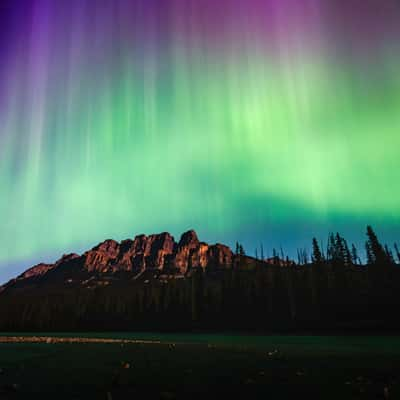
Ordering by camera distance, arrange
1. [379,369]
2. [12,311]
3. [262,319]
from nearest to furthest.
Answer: [379,369]
[262,319]
[12,311]

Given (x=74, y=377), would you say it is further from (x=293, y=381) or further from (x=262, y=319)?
(x=262, y=319)

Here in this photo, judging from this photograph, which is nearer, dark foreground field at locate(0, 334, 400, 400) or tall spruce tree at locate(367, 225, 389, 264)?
dark foreground field at locate(0, 334, 400, 400)

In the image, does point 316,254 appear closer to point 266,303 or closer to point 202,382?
point 266,303

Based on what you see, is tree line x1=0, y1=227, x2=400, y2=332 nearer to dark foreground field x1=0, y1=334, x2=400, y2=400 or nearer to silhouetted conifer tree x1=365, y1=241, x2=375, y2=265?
silhouetted conifer tree x1=365, y1=241, x2=375, y2=265

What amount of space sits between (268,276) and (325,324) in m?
44.7

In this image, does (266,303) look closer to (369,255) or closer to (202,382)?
(369,255)

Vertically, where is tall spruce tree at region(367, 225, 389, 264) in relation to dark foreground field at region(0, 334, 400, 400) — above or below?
above

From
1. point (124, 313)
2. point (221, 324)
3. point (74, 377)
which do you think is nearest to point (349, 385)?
point (74, 377)

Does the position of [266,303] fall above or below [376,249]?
below

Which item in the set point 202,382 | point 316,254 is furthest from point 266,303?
point 202,382

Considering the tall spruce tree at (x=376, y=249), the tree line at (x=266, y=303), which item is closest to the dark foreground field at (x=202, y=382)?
the tree line at (x=266, y=303)

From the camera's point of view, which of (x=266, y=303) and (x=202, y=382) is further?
(x=266, y=303)

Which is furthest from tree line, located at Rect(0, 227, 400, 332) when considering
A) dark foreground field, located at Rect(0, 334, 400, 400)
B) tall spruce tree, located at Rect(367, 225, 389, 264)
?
dark foreground field, located at Rect(0, 334, 400, 400)

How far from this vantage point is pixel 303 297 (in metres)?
118
